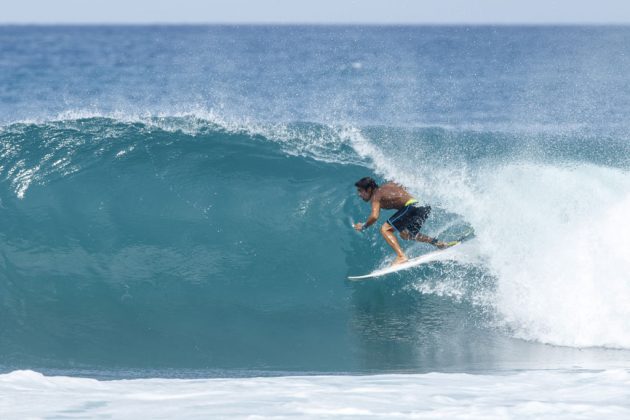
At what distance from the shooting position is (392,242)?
30.9 feet

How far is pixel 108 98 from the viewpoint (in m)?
28.8

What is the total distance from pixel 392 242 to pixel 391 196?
0.54m

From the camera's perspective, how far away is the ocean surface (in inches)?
243

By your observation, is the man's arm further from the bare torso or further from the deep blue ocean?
the deep blue ocean

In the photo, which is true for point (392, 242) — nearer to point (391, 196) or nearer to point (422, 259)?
point (422, 259)

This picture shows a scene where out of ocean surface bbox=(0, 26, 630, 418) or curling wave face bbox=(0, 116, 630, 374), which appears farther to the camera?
curling wave face bbox=(0, 116, 630, 374)

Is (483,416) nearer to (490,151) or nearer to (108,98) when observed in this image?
(490,151)

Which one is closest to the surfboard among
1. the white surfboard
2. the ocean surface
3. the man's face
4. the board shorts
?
the white surfboard

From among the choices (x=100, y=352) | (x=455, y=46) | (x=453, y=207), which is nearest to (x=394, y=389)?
(x=100, y=352)

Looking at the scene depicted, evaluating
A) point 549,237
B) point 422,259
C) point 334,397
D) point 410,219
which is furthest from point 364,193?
point 334,397

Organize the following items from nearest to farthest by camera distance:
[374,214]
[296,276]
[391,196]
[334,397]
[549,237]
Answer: [334,397] < [374,214] < [391,196] < [549,237] < [296,276]

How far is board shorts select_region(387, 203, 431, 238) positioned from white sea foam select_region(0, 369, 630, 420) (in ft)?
9.51

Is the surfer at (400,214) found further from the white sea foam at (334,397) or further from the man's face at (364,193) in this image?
the white sea foam at (334,397)

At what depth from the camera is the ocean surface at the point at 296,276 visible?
616cm
